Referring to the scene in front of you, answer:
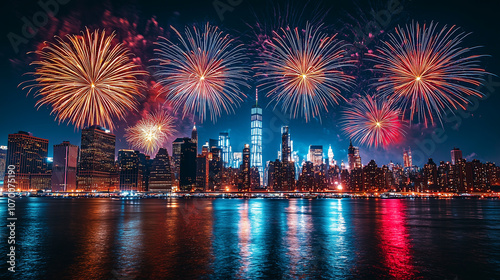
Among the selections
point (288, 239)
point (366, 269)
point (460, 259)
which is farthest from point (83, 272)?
point (460, 259)

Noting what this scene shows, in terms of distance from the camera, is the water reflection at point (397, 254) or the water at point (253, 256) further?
the water reflection at point (397, 254)

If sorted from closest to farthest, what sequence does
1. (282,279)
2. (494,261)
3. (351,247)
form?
1. (282,279)
2. (494,261)
3. (351,247)

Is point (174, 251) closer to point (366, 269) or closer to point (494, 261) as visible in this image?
point (366, 269)

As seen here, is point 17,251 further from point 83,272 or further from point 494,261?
point 494,261

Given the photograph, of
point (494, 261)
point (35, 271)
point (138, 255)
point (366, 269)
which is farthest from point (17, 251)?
point (494, 261)

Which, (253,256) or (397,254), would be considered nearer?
(253,256)

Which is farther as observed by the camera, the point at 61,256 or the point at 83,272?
the point at 61,256

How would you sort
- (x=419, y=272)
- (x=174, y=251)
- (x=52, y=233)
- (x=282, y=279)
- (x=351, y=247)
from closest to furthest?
(x=282, y=279)
(x=419, y=272)
(x=174, y=251)
(x=351, y=247)
(x=52, y=233)

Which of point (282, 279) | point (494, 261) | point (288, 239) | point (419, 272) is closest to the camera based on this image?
point (282, 279)

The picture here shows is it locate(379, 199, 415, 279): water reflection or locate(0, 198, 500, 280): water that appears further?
locate(379, 199, 415, 279): water reflection
